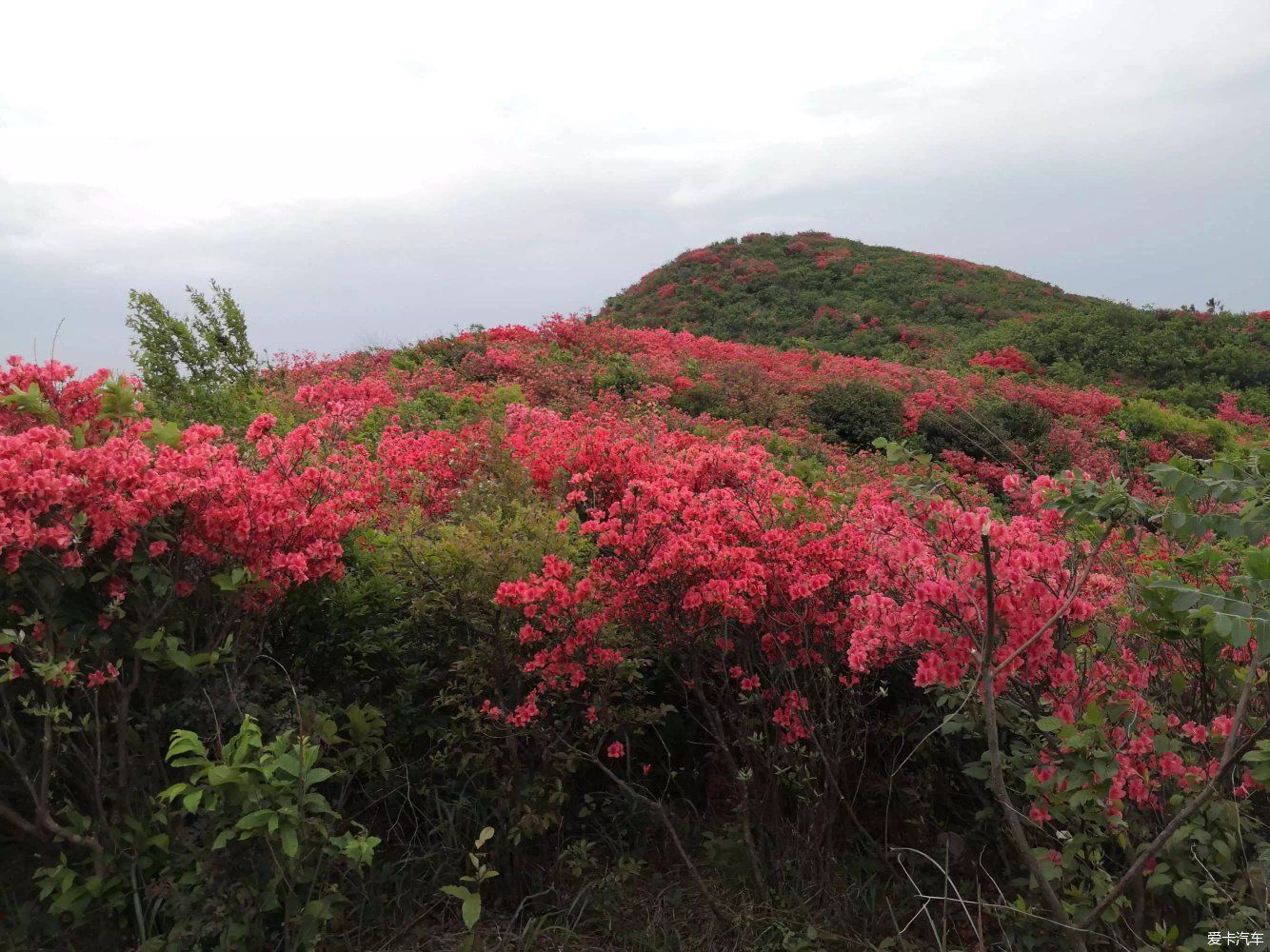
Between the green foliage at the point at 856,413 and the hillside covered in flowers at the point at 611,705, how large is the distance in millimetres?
9315

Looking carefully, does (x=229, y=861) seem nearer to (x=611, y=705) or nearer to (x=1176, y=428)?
(x=611, y=705)

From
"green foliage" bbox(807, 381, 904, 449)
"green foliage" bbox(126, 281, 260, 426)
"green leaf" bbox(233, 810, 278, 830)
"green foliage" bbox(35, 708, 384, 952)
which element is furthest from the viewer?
"green foliage" bbox(807, 381, 904, 449)

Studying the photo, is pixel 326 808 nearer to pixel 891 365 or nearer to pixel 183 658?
pixel 183 658

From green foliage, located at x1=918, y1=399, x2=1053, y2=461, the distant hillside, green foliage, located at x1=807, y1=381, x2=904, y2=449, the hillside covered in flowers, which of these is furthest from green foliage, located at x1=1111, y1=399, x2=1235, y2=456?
the hillside covered in flowers

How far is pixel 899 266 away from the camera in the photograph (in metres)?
33.2

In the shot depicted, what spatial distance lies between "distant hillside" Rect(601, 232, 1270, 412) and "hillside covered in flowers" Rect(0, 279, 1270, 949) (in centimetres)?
1926

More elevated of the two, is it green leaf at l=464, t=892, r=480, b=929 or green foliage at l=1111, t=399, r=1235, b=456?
green leaf at l=464, t=892, r=480, b=929

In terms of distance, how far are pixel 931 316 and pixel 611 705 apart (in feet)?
92.0

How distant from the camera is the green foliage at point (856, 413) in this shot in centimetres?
1337

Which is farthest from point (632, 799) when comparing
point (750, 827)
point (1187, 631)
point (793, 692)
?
point (1187, 631)

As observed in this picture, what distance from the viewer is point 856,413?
1360 cm

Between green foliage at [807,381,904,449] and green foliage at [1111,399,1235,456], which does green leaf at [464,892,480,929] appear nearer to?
green foliage at [807,381,904,449]

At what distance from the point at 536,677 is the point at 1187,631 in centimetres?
228

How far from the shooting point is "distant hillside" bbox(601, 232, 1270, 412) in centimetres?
2102
